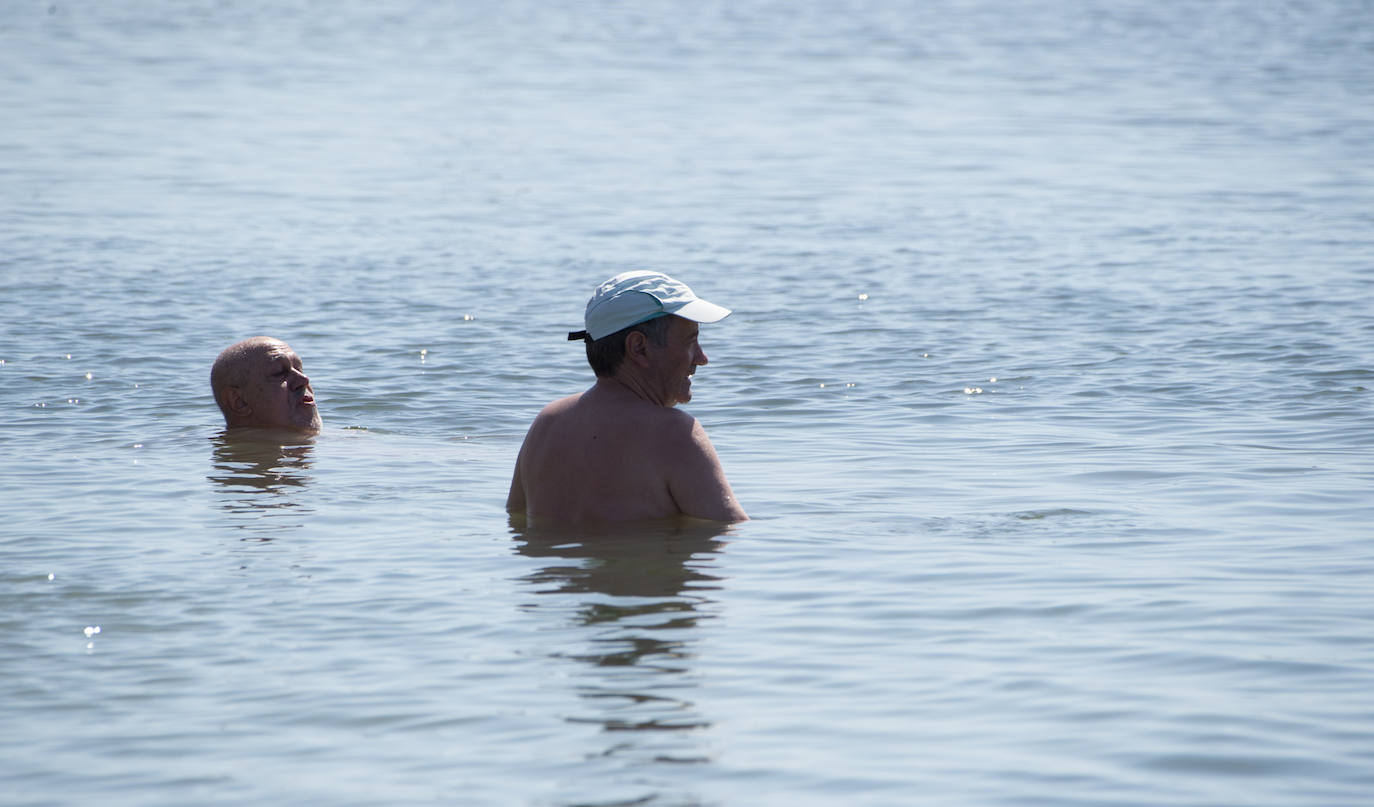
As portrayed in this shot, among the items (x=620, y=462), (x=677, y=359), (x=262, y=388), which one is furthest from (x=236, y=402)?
(x=677, y=359)

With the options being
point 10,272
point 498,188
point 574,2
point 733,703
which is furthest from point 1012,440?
point 574,2

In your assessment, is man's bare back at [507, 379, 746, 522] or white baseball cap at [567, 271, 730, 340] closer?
white baseball cap at [567, 271, 730, 340]

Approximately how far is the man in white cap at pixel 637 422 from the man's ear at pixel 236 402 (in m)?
3.95

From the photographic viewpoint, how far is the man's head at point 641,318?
662 cm

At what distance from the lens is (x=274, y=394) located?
10500mm

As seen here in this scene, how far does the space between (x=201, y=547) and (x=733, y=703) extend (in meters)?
3.09

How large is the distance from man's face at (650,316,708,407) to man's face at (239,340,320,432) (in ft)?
14.1

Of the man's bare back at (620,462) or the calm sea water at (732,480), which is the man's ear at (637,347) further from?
the calm sea water at (732,480)

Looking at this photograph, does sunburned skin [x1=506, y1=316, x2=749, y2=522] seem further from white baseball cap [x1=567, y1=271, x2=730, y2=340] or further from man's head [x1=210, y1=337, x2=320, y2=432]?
man's head [x1=210, y1=337, x2=320, y2=432]

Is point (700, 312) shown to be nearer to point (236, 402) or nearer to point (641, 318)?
point (641, 318)

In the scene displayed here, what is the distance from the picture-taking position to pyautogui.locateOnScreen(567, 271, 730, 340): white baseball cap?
6613mm

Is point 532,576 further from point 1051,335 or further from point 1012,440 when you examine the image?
point 1051,335

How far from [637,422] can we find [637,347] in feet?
0.93

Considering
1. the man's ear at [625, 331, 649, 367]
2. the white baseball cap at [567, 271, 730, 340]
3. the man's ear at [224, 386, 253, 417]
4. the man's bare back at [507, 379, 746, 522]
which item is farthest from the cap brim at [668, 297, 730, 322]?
the man's ear at [224, 386, 253, 417]
